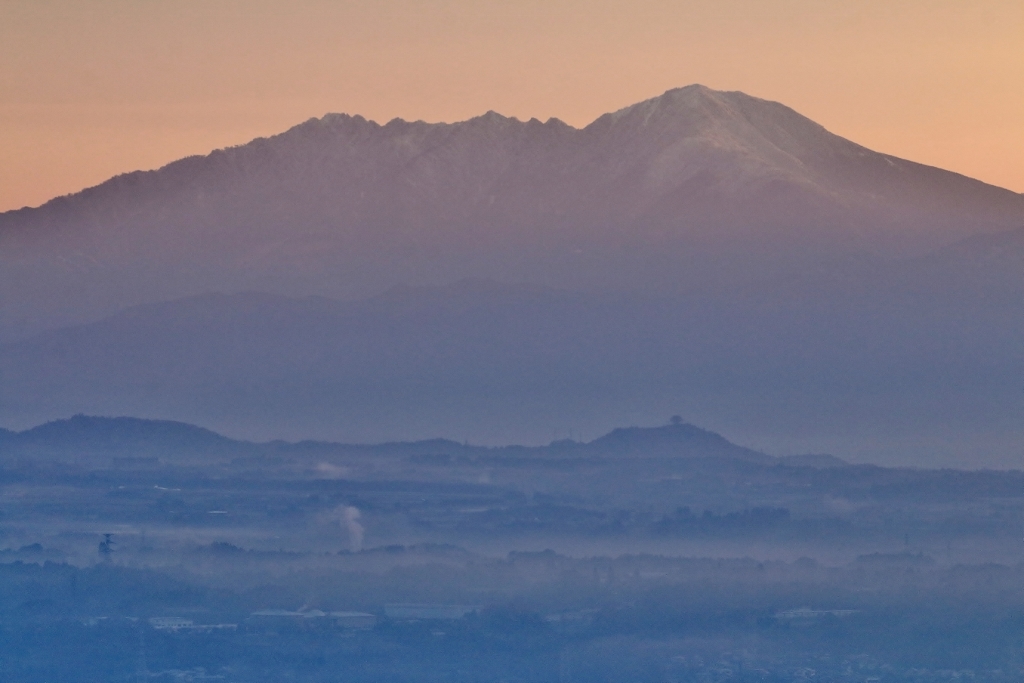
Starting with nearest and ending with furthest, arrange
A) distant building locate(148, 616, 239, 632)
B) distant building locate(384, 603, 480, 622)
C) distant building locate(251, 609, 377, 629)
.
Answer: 1. distant building locate(251, 609, 377, 629)
2. distant building locate(148, 616, 239, 632)
3. distant building locate(384, 603, 480, 622)

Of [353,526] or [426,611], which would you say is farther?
[353,526]

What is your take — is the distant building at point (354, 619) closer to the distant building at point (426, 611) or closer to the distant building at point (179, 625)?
the distant building at point (426, 611)

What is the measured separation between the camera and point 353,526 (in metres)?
66.6

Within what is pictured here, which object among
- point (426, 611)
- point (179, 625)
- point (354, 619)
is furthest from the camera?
point (426, 611)

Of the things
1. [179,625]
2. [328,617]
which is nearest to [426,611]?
[328,617]

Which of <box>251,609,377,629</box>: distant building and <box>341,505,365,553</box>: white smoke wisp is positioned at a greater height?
<box>341,505,365,553</box>: white smoke wisp

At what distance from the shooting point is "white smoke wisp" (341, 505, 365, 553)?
211ft

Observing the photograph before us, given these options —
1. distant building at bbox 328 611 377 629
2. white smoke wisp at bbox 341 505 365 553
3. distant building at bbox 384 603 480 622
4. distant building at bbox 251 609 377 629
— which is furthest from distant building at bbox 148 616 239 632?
white smoke wisp at bbox 341 505 365 553

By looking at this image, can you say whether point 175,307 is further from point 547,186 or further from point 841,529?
point 841,529

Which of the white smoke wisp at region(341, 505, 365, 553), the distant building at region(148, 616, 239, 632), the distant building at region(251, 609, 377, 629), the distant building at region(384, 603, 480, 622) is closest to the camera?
the distant building at region(251, 609, 377, 629)

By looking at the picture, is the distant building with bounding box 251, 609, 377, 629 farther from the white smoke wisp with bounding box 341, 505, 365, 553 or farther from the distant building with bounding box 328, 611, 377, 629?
the white smoke wisp with bounding box 341, 505, 365, 553

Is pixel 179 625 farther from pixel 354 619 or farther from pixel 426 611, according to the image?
pixel 426 611

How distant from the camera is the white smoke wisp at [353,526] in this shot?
64312mm

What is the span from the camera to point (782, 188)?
9319 cm
